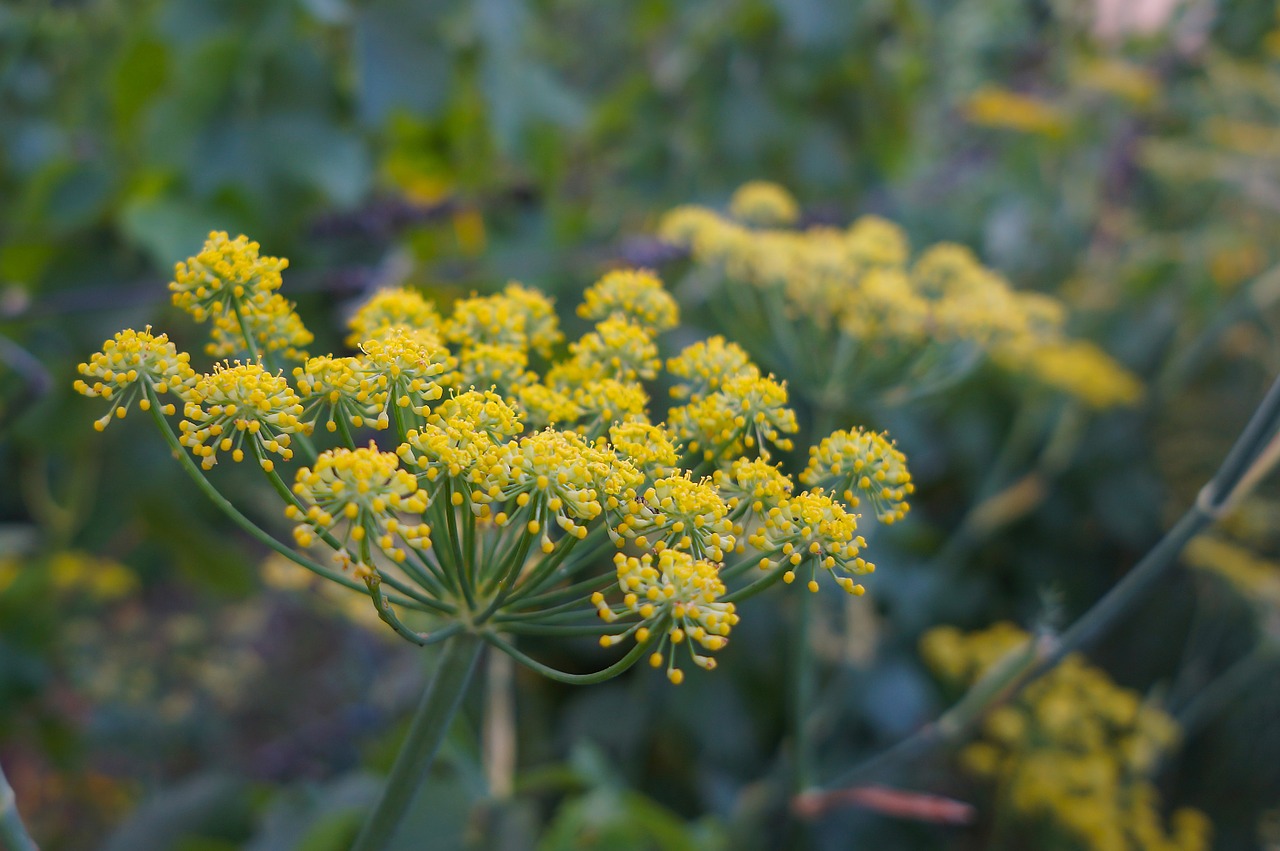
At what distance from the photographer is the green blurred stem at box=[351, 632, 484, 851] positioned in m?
0.60

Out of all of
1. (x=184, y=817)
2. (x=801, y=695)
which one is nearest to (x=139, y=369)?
(x=801, y=695)

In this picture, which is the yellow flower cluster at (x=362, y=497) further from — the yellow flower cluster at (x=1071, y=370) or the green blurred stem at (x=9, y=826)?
the yellow flower cluster at (x=1071, y=370)

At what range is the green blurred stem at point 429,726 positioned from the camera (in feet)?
1.97

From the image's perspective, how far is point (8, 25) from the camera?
168 cm

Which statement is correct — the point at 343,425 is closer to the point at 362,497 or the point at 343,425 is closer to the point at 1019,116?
the point at 362,497

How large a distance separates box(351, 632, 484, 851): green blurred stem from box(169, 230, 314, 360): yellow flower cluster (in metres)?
0.25

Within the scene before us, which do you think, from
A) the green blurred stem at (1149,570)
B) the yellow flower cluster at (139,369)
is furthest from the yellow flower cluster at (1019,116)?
the yellow flower cluster at (139,369)

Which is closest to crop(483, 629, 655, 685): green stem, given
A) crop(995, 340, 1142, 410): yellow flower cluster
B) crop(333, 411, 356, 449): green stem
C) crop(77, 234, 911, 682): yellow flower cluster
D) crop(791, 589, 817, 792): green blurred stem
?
crop(77, 234, 911, 682): yellow flower cluster

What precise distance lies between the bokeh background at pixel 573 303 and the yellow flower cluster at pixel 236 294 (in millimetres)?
562

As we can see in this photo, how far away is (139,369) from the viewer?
553 mm

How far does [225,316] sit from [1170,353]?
96.3 inches

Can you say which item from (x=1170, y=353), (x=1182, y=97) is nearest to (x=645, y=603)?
(x=1170, y=353)

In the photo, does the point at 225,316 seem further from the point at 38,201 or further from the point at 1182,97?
the point at 1182,97

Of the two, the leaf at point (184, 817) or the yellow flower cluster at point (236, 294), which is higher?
the yellow flower cluster at point (236, 294)
